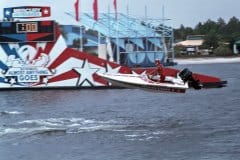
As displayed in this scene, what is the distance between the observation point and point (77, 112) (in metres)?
42.5

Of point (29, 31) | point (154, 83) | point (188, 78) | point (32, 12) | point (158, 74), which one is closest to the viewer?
point (188, 78)

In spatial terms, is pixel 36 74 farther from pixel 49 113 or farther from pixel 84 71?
pixel 49 113

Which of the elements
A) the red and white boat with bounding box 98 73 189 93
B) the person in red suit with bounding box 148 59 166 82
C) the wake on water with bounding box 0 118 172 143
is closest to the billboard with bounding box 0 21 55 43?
the red and white boat with bounding box 98 73 189 93

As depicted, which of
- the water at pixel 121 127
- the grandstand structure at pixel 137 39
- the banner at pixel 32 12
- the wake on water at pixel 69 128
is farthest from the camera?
the grandstand structure at pixel 137 39

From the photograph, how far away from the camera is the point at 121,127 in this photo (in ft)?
111

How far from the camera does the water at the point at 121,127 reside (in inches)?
1038

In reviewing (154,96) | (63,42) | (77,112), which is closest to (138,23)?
(63,42)

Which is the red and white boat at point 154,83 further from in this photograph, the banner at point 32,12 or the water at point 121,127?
the banner at point 32,12

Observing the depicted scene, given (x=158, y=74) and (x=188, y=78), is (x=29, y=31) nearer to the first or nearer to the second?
(x=158, y=74)

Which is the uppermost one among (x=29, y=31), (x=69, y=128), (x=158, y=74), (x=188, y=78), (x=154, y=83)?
(x=29, y=31)

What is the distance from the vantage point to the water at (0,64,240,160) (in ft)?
86.5

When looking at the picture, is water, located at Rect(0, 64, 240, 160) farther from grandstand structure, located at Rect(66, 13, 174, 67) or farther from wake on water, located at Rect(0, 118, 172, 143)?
grandstand structure, located at Rect(66, 13, 174, 67)

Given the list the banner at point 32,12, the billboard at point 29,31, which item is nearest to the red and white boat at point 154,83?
the billboard at point 29,31

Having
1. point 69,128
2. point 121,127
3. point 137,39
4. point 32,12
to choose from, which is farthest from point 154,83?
point 137,39
